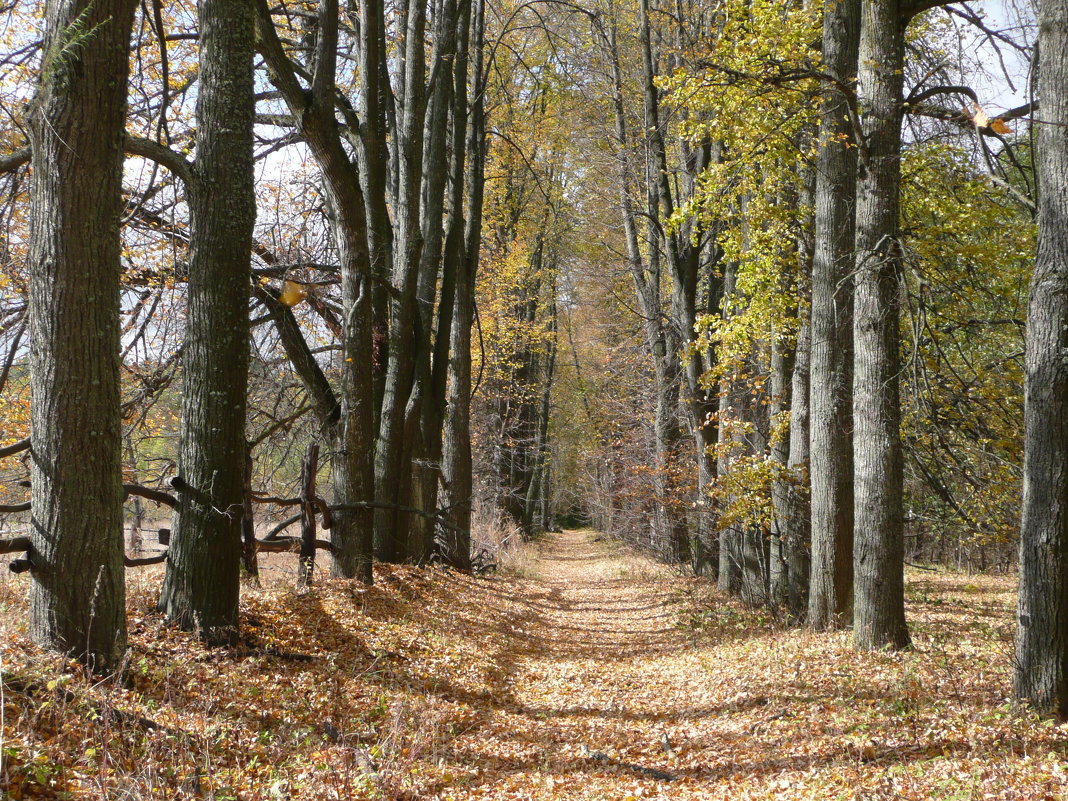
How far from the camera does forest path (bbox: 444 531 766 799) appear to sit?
520 cm

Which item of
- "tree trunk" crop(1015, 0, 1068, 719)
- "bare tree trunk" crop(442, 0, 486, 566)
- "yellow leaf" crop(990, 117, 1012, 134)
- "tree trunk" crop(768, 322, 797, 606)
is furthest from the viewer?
"bare tree trunk" crop(442, 0, 486, 566)

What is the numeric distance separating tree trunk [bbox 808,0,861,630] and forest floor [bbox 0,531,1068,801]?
753mm

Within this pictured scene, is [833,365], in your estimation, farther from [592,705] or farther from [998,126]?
[592,705]

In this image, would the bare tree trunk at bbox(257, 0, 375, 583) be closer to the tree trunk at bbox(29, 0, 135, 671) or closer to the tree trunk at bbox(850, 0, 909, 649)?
the tree trunk at bbox(29, 0, 135, 671)

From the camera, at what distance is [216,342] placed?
6.19 meters

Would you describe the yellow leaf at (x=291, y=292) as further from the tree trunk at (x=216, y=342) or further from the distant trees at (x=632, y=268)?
the tree trunk at (x=216, y=342)

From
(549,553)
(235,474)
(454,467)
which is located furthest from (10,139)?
(549,553)

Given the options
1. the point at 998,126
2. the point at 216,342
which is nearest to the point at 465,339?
the point at 216,342

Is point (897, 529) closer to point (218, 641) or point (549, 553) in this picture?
point (218, 641)

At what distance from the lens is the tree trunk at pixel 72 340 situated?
4758mm

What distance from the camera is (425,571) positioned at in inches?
480

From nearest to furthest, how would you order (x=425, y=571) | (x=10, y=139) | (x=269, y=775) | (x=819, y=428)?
(x=269, y=775) → (x=10, y=139) → (x=819, y=428) → (x=425, y=571)

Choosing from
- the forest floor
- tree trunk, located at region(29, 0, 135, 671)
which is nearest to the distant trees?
tree trunk, located at region(29, 0, 135, 671)

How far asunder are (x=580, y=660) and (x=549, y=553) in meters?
18.8
